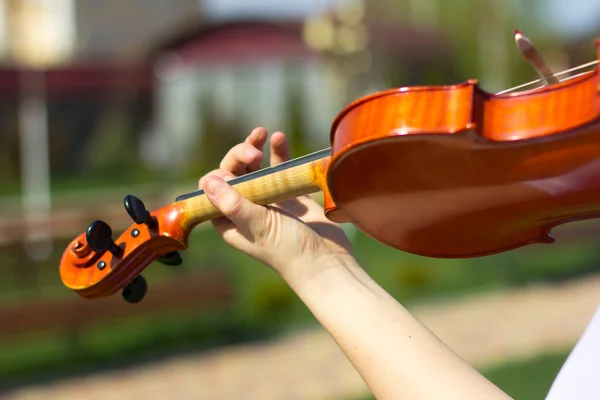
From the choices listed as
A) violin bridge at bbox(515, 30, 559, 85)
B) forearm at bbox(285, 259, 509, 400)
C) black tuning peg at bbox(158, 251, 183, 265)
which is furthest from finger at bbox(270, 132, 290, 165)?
violin bridge at bbox(515, 30, 559, 85)

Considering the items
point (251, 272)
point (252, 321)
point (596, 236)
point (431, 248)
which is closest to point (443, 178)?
point (431, 248)

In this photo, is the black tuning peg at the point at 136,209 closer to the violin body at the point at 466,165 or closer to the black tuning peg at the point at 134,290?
the black tuning peg at the point at 134,290

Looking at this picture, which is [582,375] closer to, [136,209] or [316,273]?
[316,273]

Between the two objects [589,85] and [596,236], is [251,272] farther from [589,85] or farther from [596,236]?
[589,85]

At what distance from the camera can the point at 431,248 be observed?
1.42m

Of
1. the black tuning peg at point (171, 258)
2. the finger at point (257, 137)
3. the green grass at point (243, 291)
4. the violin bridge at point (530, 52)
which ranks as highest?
the violin bridge at point (530, 52)

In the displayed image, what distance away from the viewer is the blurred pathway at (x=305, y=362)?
4.18 m

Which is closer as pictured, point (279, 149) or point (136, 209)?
point (136, 209)

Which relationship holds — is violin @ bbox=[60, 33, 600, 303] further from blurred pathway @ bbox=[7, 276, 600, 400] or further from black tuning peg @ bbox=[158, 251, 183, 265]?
blurred pathway @ bbox=[7, 276, 600, 400]

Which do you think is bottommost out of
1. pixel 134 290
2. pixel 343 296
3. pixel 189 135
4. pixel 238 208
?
pixel 189 135

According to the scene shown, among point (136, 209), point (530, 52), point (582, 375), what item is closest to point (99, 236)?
point (136, 209)

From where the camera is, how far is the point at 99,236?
1.50 m

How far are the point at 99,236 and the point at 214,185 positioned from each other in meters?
0.28

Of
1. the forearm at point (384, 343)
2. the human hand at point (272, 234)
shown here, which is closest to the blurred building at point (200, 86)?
the human hand at point (272, 234)
